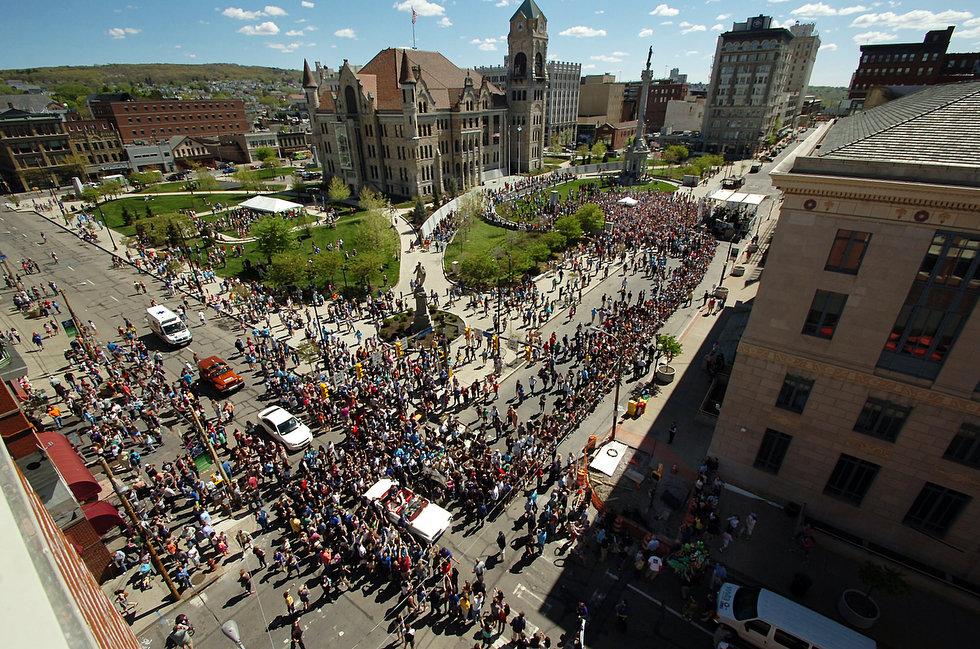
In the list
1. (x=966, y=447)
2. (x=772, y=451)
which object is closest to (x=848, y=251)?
(x=966, y=447)

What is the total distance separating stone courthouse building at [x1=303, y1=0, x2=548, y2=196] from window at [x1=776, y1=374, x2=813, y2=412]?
2292 inches

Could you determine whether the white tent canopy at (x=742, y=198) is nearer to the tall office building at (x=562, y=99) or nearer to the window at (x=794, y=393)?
the window at (x=794, y=393)

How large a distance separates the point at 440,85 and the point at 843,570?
74923 millimetres

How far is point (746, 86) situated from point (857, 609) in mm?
115481

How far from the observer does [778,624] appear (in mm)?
13266

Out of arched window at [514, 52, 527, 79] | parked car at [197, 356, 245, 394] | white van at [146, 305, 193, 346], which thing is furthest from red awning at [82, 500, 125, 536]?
arched window at [514, 52, 527, 79]

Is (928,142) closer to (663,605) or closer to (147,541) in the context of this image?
(663,605)

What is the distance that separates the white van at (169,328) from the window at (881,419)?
3784cm

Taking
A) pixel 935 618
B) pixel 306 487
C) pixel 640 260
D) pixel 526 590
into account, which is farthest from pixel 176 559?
pixel 640 260

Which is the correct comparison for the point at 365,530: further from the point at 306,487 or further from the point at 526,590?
the point at 526,590

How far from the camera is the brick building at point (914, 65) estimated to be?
88.8 metres

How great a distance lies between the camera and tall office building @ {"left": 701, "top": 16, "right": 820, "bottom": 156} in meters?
96.8

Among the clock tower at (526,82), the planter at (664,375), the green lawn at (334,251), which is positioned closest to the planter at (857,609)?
the planter at (664,375)

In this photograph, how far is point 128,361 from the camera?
3000 cm
